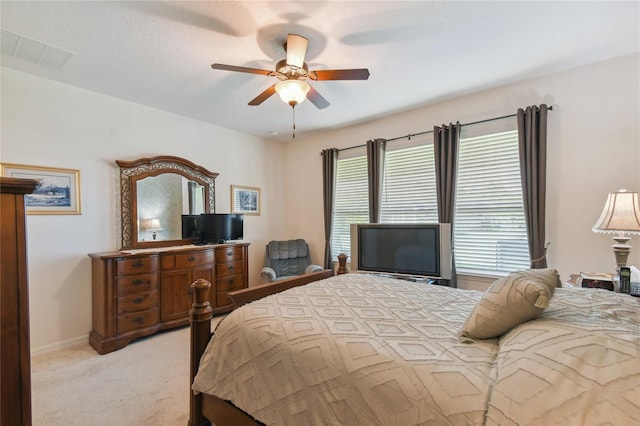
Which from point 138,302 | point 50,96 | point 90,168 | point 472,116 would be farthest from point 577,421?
point 50,96

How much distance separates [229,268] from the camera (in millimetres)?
3891

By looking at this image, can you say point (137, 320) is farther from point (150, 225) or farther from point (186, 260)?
point (150, 225)

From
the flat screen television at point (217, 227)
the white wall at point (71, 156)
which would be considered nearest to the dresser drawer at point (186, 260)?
the flat screen television at point (217, 227)

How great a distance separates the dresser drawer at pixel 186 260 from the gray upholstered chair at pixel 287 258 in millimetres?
1034

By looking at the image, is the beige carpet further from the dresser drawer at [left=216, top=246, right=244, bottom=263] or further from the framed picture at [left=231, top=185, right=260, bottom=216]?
the framed picture at [left=231, top=185, right=260, bottom=216]

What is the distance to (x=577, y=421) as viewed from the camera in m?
0.74

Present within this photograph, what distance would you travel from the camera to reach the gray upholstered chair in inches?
177

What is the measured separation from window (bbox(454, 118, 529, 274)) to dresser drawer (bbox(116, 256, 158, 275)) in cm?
352

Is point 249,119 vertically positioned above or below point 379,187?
above

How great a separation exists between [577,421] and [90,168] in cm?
411

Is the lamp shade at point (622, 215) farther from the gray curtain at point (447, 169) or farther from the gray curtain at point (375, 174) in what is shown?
the gray curtain at point (375, 174)

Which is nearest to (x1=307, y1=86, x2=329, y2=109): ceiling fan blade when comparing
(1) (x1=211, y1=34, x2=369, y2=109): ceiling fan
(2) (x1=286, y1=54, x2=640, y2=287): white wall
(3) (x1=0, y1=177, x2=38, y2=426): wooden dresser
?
(1) (x1=211, y1=34, x2=369, y2=109): ceiling fan

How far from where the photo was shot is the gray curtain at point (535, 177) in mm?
2807

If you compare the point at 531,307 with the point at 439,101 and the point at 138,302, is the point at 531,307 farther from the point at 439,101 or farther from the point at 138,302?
the point at 138,302
